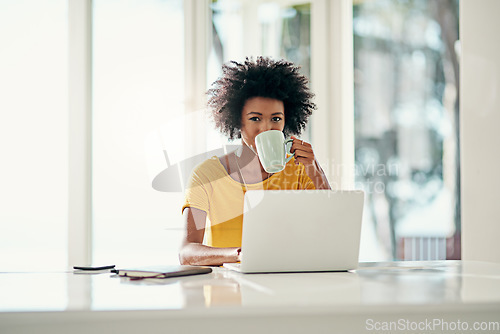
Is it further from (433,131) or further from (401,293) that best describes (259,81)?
(433,131)

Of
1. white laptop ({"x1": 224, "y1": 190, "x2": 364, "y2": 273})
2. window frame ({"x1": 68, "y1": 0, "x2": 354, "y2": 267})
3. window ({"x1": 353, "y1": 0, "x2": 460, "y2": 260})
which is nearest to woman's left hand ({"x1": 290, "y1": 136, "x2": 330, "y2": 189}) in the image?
white laptop ({"x1": 224, "y1": 190, "x2": 364, "y2": 273})

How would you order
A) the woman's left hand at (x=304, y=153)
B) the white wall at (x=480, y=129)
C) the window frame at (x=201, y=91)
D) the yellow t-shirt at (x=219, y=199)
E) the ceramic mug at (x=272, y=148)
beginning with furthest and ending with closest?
1. the window frame at (x=201, y=91)
2. the white wall at (x=480, y=129)
3. the yellow t-shirt at (x=219, y=199)
4. the woman's left hand at (x=304, y=153)
5. the ceramic mug at (x=272, y=148)

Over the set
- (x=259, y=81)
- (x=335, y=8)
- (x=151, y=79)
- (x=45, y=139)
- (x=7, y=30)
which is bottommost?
(x=45, y=139)

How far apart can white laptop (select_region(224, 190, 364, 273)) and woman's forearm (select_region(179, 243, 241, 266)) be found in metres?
0.23

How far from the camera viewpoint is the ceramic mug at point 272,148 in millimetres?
1536

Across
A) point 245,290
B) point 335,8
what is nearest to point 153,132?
point 335,8

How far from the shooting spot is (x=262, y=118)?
193cm

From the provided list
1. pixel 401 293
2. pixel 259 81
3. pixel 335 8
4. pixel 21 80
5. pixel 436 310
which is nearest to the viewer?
pixel 436 310

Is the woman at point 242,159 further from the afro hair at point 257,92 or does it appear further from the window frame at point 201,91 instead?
the window frame at point 201,91

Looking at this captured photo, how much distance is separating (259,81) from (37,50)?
1.45 m

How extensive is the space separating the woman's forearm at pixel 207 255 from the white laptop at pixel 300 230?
9.0 inches

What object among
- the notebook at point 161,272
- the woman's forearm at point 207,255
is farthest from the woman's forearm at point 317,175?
the notebook at point 161,272

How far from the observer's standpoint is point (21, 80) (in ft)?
9.02

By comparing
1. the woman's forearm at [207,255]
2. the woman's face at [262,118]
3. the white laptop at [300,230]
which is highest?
the woman's face at [262,118]
